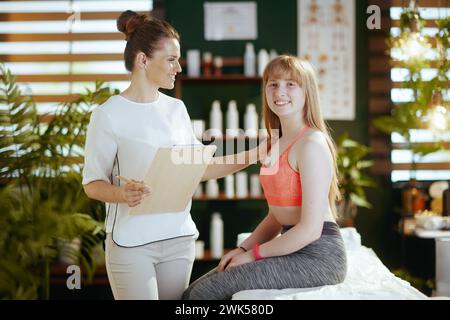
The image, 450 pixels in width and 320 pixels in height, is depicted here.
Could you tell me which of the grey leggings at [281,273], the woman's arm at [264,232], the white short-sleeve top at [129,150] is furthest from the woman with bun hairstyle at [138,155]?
the woman's arm at [264,232]

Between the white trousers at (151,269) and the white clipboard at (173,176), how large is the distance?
108 mm

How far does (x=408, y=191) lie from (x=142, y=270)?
255 centimetres

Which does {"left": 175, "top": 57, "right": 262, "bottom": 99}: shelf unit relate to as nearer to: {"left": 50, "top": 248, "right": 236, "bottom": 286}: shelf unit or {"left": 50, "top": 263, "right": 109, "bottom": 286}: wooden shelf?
{"left": 50, "top": 248, "right": 236, "bottom": 286}: shelf unit

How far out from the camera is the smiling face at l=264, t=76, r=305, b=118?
62.7 inches

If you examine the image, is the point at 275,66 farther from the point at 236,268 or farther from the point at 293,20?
the point at 293,20

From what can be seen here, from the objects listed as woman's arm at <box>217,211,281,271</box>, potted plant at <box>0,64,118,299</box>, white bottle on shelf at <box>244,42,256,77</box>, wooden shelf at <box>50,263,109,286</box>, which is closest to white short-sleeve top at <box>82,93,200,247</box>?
woman's arm at <box>217,211,281,271</box>

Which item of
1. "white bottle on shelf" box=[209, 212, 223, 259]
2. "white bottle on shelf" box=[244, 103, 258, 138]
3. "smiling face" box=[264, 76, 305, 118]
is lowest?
"white bottle on shelf" box=[209, 212, 223, 259]

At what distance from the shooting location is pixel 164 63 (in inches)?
61.3

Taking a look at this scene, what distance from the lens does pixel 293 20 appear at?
12.6 feet

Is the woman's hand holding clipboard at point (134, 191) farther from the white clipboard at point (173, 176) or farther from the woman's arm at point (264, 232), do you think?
the woman's arm at point (264, 232)

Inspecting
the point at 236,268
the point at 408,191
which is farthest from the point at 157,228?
the point at 408,191

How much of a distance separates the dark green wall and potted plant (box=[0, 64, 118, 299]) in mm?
1038

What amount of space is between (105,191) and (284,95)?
583mm

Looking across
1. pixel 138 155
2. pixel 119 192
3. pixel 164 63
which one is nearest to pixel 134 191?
pixel 119 192
